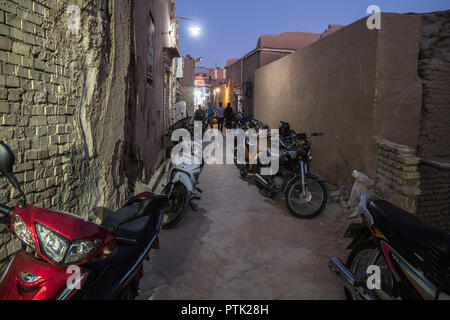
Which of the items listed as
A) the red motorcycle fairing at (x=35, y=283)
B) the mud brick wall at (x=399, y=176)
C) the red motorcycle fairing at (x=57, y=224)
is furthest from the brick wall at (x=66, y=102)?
the mud brick wall at (x=399, y=176)

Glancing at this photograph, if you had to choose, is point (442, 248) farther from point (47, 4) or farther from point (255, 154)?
point (255, 154)

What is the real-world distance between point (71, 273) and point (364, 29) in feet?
19.3

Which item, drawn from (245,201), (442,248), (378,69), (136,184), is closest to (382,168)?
(378,69)

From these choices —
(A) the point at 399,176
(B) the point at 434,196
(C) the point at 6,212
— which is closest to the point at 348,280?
(C) the point at 6,212

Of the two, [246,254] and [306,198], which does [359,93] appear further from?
[246,254]

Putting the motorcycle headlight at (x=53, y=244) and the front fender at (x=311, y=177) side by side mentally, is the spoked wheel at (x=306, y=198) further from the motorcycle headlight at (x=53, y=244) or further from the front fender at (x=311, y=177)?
the motorcycle headlight at (x=53, y=244)

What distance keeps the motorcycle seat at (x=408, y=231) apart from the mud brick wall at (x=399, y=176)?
8.09ft

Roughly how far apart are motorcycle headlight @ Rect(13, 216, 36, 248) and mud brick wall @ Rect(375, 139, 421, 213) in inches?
180

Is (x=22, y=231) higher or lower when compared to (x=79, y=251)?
higher

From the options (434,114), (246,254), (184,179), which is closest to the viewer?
(246,254)

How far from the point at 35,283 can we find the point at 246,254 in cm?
252

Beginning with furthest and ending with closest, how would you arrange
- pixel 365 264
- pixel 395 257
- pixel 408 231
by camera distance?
pixel 365 264, pixel 395 257, pixel 408 231

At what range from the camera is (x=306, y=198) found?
4945mm

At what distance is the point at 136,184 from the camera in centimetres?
523
